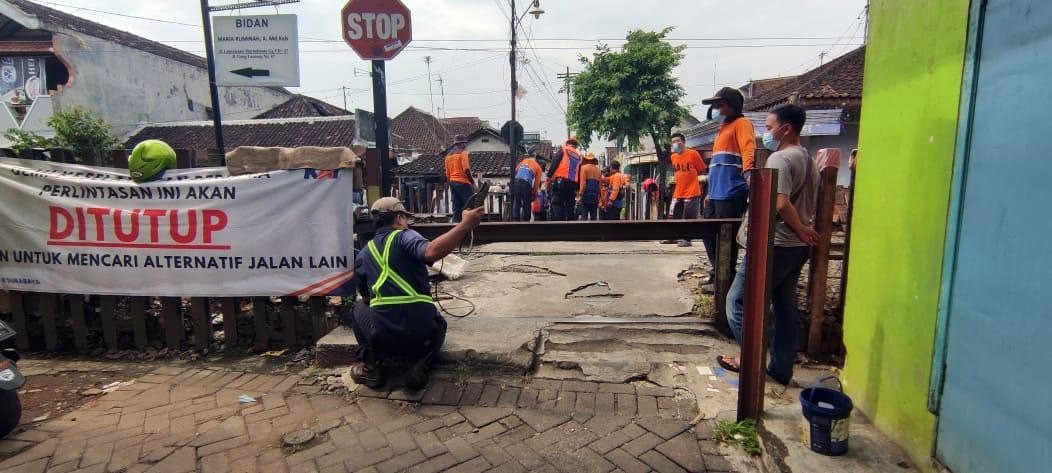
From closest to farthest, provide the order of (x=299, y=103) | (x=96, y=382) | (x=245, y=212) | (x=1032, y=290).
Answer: (x=1032, y=290) → (x=96, y=382) → (x=245, y=212) → (x=299, y=103)

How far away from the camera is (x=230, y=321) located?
4254mm

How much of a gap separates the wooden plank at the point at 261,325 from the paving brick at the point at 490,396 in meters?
1.96

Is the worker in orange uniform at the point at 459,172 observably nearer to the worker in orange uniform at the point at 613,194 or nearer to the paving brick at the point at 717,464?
the worker in orange uniform at the point at 613,194

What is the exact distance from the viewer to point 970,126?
1.96m

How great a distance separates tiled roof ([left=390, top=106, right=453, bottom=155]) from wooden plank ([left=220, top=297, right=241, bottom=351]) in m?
35.3

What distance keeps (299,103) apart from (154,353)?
1138 inches

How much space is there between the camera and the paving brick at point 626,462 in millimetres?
2598

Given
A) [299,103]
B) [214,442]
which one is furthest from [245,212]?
[299,103]

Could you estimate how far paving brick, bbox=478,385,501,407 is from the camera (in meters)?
3.29

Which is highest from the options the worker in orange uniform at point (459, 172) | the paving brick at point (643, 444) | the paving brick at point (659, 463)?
the worker in orange uniform at point (459, 172)

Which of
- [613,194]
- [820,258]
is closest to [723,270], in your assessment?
[820,258]

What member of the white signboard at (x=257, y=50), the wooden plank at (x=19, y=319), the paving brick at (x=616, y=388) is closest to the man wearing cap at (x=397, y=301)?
the paving brick at (x=616, y=388)

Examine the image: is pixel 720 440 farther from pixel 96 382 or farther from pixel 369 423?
pixel 96 382

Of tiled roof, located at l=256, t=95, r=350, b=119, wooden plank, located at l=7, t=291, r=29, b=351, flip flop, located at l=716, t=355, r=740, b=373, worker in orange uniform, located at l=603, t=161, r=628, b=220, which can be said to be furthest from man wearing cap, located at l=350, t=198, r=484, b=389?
tiled roof, located at l=256, t=95, r=350, b=119
